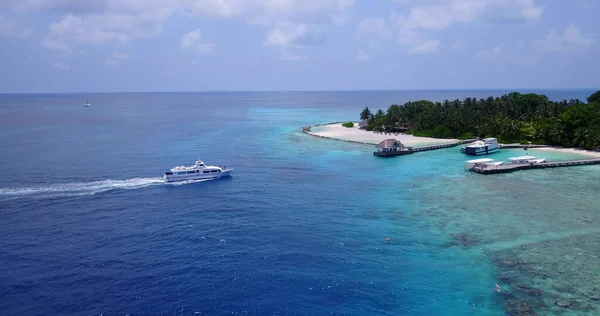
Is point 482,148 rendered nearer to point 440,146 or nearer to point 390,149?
point 440,146

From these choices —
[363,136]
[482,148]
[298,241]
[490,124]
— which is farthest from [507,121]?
[298,241]

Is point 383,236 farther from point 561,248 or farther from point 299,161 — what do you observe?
point 299,161

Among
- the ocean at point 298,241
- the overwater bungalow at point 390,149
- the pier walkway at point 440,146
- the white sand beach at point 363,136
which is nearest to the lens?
the ocean at point 298,241

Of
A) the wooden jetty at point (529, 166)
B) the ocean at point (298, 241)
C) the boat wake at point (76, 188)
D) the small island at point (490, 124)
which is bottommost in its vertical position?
the ocean at point (298, 241)

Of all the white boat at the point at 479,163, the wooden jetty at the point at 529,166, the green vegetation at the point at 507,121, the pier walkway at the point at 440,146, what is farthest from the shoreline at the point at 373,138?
the white boat at the point at 479,163

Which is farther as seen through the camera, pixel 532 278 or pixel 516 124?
pixel 516 124

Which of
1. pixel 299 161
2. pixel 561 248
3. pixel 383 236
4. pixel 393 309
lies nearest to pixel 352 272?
pixel 393 309

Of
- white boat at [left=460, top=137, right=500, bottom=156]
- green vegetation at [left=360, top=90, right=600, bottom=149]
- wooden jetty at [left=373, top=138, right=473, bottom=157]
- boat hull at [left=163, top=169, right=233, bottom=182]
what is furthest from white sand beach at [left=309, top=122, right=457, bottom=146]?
boat hull at [left=163, top=169, right=233, bottom=182]

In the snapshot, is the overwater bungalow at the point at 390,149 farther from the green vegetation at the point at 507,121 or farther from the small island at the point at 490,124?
the green vegetation at the point at 507,121
